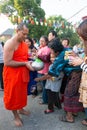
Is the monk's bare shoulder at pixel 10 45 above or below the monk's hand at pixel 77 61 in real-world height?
above

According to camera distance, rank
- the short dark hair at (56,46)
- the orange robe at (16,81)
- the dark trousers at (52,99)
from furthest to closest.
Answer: the dark trousers at (52,99) < the short dark hair at (56,46) < the orange robe at (16,81)

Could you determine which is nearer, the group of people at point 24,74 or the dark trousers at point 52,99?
the group of people at point 24,74

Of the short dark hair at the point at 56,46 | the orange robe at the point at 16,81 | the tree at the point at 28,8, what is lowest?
the orange robe at the point at 16,81

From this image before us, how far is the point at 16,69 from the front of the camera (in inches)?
175

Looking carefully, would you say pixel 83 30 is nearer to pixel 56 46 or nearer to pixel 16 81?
pixel 56 46

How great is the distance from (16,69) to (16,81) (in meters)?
0.20

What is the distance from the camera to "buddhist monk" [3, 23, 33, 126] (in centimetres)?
433

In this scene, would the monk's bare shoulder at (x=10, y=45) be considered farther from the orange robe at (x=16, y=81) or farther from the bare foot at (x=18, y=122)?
the bare foot at (x=18, y=122)

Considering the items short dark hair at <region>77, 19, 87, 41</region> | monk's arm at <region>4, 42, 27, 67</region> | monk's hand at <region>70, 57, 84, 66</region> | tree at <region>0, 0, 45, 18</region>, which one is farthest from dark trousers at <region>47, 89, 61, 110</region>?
tree at <region>0, 0, 45, 18</region>

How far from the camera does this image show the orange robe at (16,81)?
14.5 ft

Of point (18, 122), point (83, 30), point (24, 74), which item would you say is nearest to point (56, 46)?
point (24, 74)

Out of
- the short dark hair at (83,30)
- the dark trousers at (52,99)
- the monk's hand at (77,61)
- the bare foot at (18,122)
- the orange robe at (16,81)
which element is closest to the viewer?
the short dark hair at (83,30)

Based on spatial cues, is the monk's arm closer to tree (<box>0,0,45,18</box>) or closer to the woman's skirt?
the woman's skirt

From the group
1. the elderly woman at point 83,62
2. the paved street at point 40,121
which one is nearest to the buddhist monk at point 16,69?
the paved street at point 40,121
